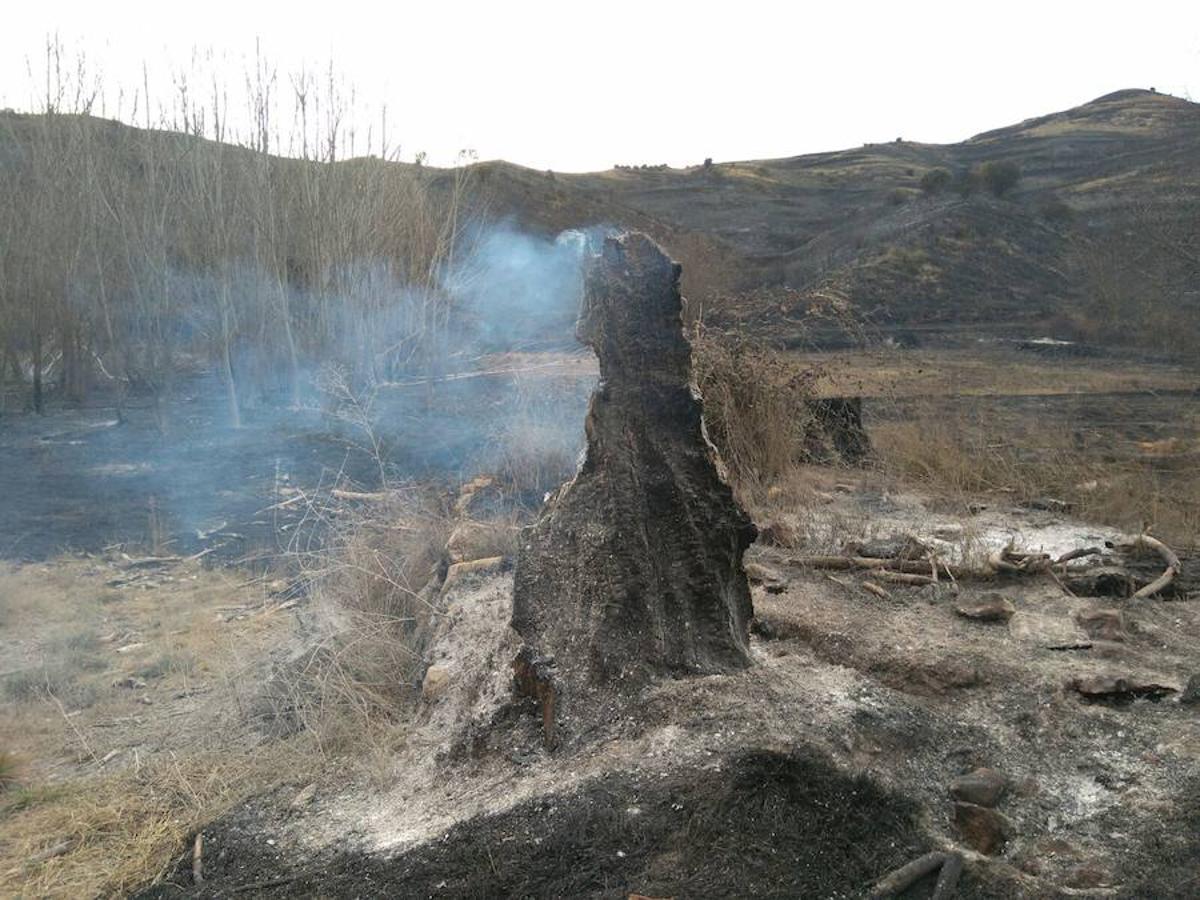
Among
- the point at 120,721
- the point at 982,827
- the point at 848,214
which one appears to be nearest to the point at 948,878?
the point at 982,827

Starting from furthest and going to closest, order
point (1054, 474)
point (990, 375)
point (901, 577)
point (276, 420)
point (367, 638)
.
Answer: point (990, 375)
point (276, 420)
point (1054, 474)
point (901, 577)
point (367, 638)

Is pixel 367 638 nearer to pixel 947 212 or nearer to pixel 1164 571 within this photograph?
pixel 1164 571

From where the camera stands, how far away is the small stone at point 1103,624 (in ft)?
13.8

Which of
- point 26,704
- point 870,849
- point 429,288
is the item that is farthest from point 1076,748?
point 429,288

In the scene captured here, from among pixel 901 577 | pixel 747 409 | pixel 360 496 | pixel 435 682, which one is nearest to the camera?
pixel 435 682

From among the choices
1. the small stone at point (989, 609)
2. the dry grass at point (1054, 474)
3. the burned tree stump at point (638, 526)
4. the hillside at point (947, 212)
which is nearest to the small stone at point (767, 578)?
the small stone at point (989, 609)

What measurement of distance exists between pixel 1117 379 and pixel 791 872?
16.1 m

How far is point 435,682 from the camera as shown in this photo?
422 centimetres

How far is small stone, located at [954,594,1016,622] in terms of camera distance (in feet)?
14.6

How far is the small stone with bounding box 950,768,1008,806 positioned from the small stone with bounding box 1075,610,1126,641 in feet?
5.02

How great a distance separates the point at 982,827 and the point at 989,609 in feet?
6.03

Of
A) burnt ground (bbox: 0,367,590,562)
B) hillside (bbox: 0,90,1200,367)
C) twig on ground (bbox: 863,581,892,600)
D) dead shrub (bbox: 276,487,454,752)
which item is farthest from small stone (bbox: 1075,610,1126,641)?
burnt ground (bbox: 0,367,590,562)

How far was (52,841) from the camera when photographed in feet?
11.7

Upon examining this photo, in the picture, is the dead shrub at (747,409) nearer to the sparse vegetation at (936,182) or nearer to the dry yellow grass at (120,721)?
the dry yellow grass at (120,721)
